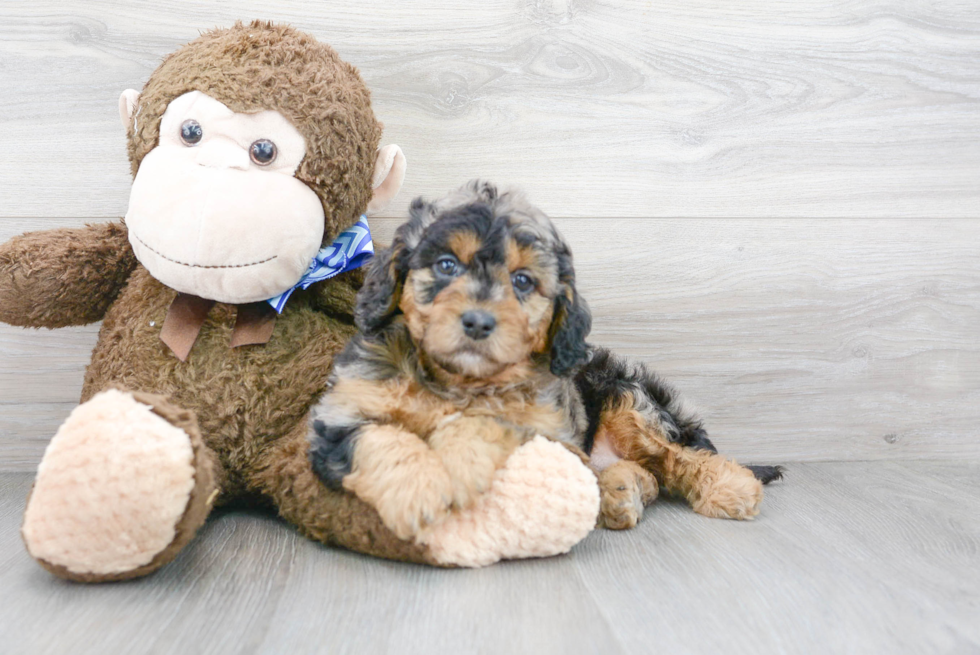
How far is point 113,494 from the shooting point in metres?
1.30

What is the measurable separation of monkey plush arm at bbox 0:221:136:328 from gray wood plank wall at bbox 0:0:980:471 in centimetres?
33

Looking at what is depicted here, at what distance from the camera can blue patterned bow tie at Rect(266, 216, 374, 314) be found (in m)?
1.83

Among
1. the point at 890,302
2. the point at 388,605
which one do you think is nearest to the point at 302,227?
the point at 388,605

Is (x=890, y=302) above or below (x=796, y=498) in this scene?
above

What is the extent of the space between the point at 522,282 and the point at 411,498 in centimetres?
52

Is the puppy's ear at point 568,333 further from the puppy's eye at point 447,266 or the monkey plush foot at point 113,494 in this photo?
the monkey plush foot at point 113,494

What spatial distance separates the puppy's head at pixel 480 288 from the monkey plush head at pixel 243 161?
22 centimetres

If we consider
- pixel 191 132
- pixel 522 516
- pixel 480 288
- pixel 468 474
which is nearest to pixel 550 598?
pixel 522 516

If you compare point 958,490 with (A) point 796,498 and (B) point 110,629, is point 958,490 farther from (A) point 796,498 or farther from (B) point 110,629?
(B) point 110,629

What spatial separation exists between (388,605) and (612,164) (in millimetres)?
1551

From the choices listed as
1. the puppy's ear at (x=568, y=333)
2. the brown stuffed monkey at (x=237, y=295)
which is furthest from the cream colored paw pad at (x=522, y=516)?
the puppy's ear at (x=568, y=333)

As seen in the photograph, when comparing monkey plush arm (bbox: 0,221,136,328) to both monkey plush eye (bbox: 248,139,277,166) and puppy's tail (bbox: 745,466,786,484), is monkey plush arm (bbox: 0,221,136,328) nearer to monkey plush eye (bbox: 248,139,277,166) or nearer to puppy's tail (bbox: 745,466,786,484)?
monkey plush eye (bbox: 248,139,277,166)

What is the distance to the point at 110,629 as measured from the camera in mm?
1237

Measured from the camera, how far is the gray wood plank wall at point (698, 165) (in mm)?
2166
